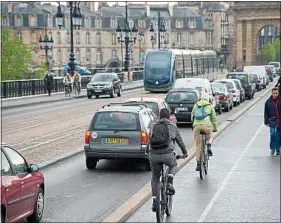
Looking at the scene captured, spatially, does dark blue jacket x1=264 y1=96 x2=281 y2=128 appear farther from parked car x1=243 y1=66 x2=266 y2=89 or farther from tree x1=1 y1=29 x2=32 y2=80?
tree x1=1 y1=29 x2=32 y2=80

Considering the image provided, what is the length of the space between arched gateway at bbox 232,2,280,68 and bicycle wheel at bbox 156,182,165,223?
4492 inches

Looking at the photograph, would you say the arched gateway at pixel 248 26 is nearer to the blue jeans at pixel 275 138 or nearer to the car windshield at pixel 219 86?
the car windshield at pixel 219 86

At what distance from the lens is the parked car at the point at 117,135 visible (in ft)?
54.4

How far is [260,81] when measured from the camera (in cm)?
6475

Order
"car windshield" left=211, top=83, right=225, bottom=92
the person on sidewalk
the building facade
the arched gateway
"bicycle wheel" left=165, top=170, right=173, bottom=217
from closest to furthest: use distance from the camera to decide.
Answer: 1. "bicycle wheel" left=165, top=170, right=173, bottom=217
2. the person on sidewalk
3. "car windshield" left=211, top=83, right=225, bottom=92
4. the building facade
5. the arched gateway

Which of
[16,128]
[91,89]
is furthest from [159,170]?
[91,89]

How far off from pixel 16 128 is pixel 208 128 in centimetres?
1444

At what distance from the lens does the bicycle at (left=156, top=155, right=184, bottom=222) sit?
35.2ft

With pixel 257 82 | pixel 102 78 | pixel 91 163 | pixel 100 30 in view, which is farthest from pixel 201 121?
pixel 100 30

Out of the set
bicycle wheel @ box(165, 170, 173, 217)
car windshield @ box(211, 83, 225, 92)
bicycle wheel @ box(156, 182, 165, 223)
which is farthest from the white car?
bicycle wheel @ box(156, 182, 165, 223)

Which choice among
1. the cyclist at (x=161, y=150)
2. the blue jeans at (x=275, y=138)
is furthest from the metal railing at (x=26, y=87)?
the cyclist at (x=161, y=150)

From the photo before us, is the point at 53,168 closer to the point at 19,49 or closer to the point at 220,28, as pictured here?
the point at 19,49

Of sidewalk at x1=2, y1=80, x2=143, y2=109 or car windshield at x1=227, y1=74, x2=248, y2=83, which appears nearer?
sidewalk at x1=2, y1=80, x2=143, y2=109

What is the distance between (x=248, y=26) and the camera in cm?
12481
